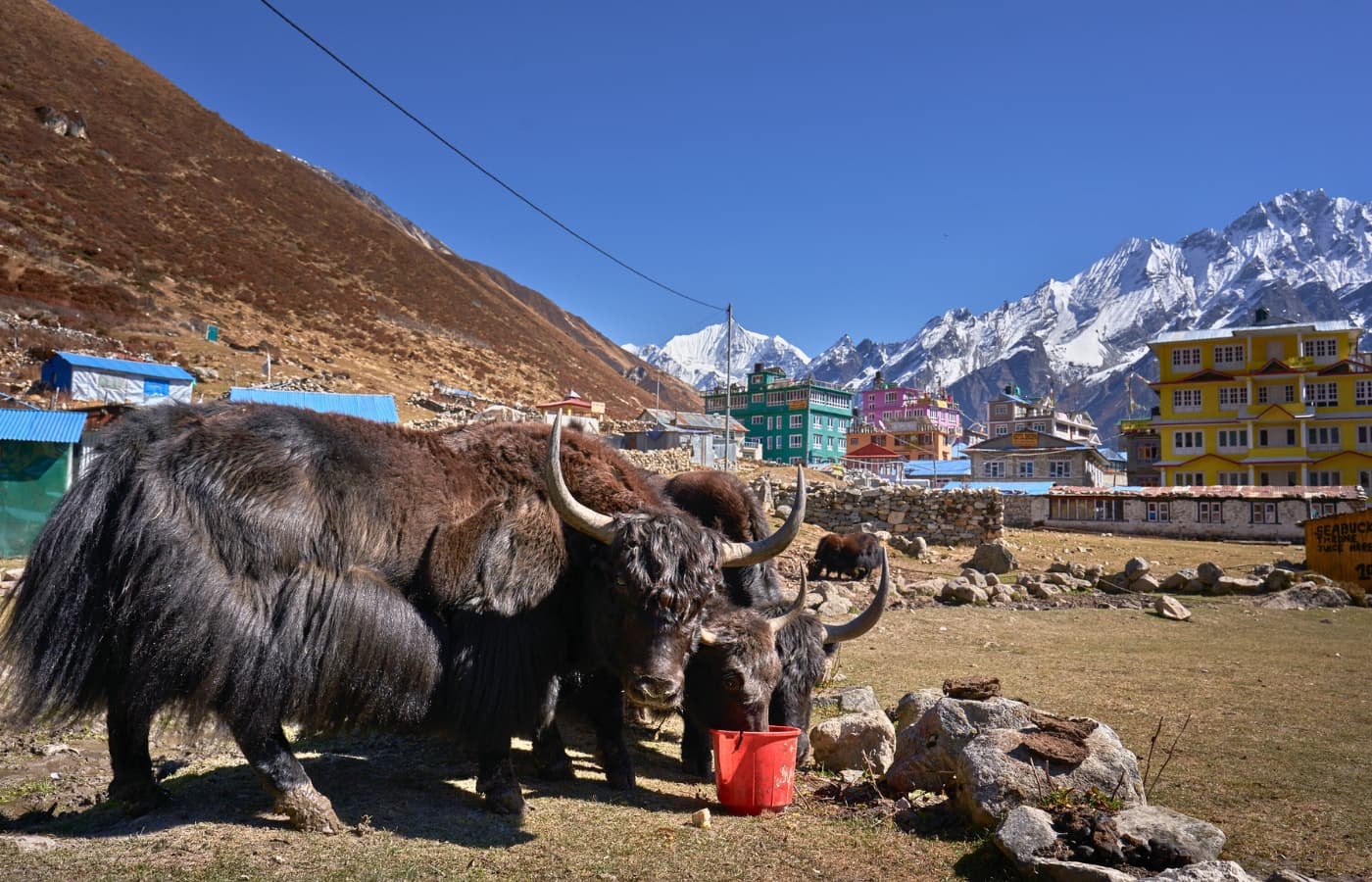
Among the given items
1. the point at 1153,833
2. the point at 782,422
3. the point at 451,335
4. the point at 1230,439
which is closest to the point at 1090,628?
the point at 1153,833

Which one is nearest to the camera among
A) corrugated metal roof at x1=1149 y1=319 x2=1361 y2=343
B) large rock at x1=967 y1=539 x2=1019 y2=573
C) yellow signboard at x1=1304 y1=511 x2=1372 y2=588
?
yellow signboard at x1=1304 y1=511 x2=1372 y2=588

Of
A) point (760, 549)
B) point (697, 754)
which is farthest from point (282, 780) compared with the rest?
point (760, 549)

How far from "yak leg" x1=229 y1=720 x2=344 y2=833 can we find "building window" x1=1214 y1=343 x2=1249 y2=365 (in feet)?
158

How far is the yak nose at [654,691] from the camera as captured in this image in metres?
3.25

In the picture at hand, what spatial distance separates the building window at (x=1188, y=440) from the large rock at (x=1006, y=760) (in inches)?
1724

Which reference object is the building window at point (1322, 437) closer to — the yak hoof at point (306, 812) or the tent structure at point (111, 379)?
the tent structure at point (111, 379)

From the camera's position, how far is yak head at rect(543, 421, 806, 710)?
3.33m

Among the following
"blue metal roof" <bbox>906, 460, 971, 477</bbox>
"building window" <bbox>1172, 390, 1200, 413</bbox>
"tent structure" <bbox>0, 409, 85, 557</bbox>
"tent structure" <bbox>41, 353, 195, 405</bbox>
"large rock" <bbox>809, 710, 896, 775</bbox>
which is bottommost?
"large rock" <bbox>809, 710, 896, 775</bbox>

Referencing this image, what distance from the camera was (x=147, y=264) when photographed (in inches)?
1528

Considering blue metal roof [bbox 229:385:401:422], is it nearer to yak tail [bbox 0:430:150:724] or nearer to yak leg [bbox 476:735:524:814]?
yak tail [bbox 0:430:150:724]

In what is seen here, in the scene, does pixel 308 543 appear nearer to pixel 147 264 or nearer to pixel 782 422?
pixel 147 264

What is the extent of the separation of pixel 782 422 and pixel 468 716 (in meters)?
71.8

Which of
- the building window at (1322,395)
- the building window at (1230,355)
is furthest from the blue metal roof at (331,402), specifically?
the building window at (1322,395)

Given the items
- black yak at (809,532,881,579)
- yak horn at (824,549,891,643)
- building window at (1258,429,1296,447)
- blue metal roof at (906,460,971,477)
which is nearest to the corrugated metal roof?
building window at (1258,429,1296,447)
